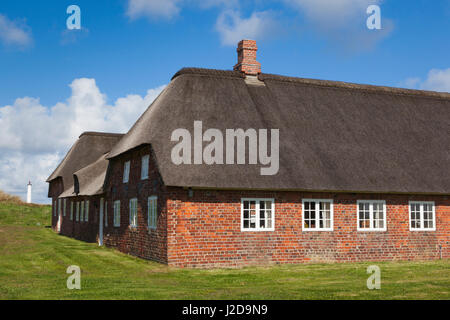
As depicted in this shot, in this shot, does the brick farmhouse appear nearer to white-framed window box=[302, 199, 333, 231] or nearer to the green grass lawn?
white-framed window box=[302, 199, 333, 231]

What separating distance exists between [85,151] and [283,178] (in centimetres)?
2353

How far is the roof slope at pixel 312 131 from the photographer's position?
17.7m

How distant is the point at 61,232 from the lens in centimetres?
3709

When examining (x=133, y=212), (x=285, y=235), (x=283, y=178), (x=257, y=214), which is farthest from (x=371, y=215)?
(x=133, y=212)

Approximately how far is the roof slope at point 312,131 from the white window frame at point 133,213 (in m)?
2.22

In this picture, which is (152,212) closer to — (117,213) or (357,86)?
(117,213)

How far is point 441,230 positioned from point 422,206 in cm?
129

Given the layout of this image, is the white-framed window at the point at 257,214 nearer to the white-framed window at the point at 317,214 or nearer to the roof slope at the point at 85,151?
the white-framed window at the point at 317,214

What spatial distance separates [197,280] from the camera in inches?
555

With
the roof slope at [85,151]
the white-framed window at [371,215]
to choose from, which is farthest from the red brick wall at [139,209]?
the roof slope at [85,151]

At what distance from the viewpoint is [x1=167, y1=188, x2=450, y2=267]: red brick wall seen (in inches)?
671

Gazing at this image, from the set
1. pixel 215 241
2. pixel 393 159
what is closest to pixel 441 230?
pixel 393 159

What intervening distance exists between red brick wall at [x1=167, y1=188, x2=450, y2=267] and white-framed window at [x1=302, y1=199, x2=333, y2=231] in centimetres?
18

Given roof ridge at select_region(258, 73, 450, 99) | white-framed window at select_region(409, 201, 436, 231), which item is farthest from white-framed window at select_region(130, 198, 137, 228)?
white-framed window at select_region(409, 201, 436, 231)
